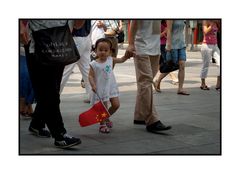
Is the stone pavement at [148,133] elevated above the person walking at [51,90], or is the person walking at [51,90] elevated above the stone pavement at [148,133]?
the person walking at [51,90]

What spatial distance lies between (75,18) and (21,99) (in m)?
1.89

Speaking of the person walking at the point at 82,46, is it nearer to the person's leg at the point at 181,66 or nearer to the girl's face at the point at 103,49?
the girl's face at the point at 103,49

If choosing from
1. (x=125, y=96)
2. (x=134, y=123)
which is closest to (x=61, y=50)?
(x=134, y=123)

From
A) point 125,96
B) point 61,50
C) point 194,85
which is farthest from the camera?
point 194,85

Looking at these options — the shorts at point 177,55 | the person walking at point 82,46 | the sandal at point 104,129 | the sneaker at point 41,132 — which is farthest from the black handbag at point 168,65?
the sneaker at point 41,132

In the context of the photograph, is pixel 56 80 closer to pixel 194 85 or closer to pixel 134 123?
pixel 134 123

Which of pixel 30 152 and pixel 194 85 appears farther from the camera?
pixel 194 85

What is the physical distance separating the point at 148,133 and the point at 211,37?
4.53m

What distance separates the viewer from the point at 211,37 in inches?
387

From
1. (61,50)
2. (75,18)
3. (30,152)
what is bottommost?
(30,152)

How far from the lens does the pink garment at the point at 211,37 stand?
32.0 ft

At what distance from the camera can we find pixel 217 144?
5312 millimetres

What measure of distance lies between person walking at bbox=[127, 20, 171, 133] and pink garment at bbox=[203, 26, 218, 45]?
3999 mm

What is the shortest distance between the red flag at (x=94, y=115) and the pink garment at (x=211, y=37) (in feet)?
15.7
